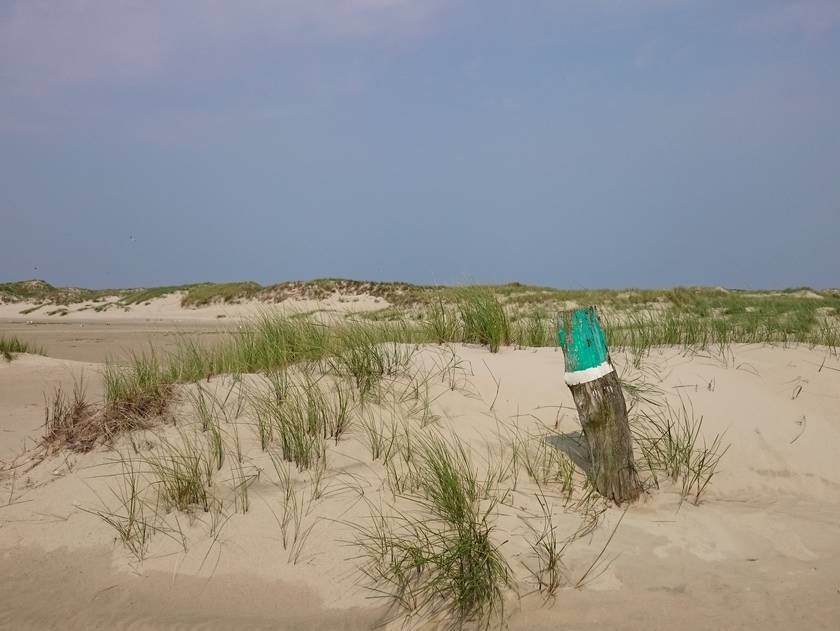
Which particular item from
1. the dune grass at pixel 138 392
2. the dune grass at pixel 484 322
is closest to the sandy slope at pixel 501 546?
the dune grass at pixel 138 392

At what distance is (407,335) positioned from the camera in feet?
19.5

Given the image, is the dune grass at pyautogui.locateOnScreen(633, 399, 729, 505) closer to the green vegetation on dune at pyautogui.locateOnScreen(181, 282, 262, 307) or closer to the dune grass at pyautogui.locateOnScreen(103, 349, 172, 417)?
the dune grass at pyautogui.locateOnScreen(103, 349, 172, 417)

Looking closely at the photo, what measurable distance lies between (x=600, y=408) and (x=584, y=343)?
1.17ft

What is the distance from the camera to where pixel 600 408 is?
342 centimetres

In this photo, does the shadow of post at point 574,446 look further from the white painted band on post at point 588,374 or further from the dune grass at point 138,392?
the dune grass at point 138,392

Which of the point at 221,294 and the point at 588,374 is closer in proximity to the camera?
the point at 588,374

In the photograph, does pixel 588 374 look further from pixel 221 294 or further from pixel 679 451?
pixel 221 294

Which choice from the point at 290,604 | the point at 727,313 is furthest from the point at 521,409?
the point at 727,313

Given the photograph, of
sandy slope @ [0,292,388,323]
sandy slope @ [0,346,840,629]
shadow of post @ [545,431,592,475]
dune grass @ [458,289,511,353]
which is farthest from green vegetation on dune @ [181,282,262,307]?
shadow of post @ [545,431,592,475]

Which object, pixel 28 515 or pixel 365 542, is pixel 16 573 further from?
pixel 365 542

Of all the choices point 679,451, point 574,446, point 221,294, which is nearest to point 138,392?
point 574,446

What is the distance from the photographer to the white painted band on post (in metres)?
3.41

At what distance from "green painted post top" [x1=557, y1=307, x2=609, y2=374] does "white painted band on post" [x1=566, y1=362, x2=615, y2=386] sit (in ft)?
0.05

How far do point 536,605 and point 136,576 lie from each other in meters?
1.83
